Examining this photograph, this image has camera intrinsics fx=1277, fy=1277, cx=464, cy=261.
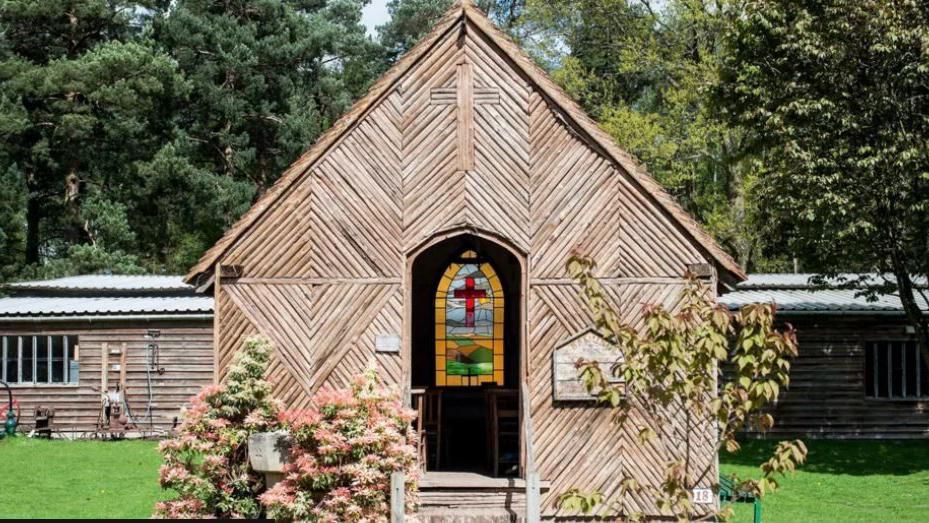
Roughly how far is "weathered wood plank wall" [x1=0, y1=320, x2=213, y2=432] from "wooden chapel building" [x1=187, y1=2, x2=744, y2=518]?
14793 mm

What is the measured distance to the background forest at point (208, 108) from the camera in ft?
137

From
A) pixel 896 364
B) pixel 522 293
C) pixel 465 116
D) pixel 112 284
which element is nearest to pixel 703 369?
pixel 522 293

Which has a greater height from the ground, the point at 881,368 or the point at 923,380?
the point at 881,368

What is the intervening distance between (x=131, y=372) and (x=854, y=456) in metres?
17.8

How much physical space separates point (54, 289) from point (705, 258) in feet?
75.3

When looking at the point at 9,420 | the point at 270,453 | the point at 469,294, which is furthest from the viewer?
the point at 9,420

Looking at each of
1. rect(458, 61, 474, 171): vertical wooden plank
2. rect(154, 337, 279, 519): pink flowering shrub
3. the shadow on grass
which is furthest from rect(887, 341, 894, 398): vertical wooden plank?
rect(154, 337, 279, 519): pink flowering shrub

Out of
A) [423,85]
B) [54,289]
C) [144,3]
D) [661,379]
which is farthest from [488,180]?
[144,3]

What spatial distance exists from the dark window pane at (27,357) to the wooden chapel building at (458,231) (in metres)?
16.6

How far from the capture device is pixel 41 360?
32906mm

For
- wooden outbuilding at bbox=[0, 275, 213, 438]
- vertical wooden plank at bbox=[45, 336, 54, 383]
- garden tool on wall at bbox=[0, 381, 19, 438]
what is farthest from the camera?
vertical wooden plank at bbox=[45, 336, 54, 383]

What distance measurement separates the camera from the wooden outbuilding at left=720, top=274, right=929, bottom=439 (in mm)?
31688

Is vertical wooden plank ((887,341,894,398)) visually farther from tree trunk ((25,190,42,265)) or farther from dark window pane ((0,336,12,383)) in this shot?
tree trunk ((25,190,42,265))

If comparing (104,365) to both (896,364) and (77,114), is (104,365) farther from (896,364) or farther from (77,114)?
(896,364)
